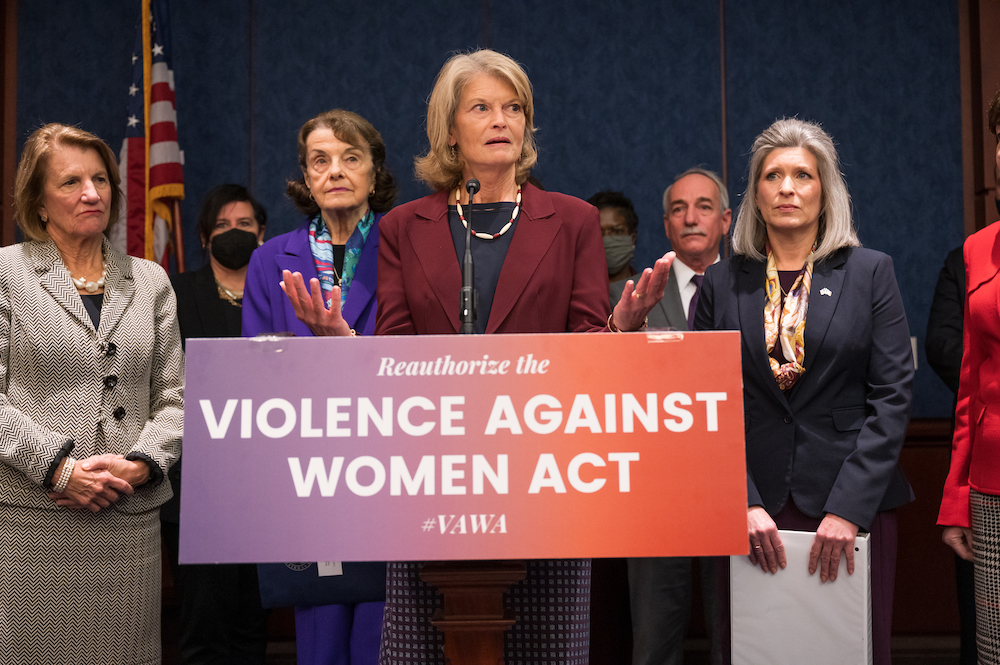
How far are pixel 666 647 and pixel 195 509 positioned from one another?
7.48 ft

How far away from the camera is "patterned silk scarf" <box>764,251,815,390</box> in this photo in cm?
220

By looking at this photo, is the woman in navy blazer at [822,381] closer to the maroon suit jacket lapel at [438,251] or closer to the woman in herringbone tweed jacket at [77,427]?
the maroon suit jacket lapel at [438,251]

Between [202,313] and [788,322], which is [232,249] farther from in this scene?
[788,322]

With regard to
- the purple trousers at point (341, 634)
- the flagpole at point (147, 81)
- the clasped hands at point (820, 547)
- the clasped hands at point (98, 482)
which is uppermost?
the flagpole at point (147, 81)

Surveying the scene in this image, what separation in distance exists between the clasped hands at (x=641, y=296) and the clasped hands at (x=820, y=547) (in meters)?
0.68

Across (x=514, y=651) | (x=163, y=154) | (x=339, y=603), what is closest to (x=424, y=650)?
(x=514, y=651)

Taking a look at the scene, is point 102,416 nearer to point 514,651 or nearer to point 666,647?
point 514,651

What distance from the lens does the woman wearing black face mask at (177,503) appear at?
3369mm

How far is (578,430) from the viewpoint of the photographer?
1.37m

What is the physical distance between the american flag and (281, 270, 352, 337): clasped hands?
115 inches

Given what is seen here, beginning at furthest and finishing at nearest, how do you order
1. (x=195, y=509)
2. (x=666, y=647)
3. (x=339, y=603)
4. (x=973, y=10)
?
(x=973, y=10) < (x=666, y=647) < (x=339, y=603) < (x=195, y=509)

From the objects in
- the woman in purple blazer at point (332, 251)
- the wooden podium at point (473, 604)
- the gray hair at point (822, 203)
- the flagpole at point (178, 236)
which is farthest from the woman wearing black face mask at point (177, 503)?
the wooden podium at point (473, 604)

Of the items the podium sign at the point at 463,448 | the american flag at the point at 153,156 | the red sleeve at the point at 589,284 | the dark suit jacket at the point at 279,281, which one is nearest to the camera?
the podium sign at the point at 463,448

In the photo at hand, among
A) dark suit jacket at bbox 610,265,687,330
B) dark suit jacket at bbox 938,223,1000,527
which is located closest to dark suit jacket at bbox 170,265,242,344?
dark suit jacket at bbox 610,265,687,330
